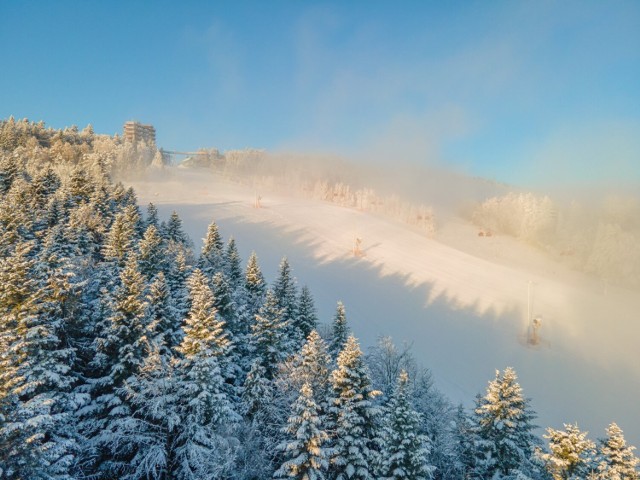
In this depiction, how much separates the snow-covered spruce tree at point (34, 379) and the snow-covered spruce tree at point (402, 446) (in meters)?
13.9

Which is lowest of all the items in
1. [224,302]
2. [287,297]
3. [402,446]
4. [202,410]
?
[402,446]

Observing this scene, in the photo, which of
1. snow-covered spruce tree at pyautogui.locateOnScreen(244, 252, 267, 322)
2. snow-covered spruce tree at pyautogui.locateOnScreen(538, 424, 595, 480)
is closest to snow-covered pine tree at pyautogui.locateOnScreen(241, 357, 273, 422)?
snow-covered spruce tree at pyautogui.locateOnScreen(244, 252, 267, 322)

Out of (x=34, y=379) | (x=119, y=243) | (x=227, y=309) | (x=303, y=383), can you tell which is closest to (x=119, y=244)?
(x=119, y=243)

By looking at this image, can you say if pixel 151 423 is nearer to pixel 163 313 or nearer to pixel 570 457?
pixel 163 313

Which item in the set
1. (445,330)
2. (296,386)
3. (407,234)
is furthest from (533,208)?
(296,386)

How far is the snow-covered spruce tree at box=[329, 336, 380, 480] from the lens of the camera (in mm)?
19000

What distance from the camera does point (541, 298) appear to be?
67750 millimetres

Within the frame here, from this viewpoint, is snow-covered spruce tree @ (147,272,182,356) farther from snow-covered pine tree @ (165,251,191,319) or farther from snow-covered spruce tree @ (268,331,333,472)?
snow-covered spruce tree @ (268,331,333,472)

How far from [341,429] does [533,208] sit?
107276mm

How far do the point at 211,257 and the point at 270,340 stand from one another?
1751cm

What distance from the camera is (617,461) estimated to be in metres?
17.4

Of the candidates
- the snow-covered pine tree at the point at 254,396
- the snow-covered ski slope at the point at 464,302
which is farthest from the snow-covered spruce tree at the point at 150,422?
the snow-covered ski slope at the point at 464,302

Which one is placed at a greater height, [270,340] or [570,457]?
[270,340]

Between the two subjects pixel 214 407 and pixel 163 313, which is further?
pixel 163 313
